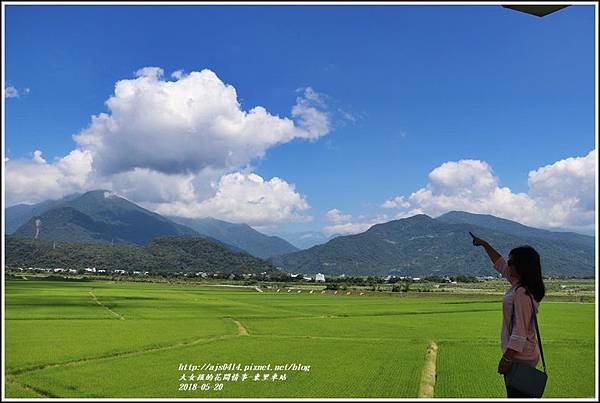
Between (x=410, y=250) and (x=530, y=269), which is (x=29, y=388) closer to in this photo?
(x=530, y=269)

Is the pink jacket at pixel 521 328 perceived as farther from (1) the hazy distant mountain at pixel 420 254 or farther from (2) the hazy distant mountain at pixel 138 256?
(1) the hazy distant mountain at pixel 420 254

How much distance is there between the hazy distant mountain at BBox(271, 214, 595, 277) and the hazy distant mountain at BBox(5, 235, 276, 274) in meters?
29.2

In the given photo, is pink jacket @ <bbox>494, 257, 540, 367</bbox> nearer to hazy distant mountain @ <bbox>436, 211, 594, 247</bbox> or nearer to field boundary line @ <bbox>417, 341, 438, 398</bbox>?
field boundary line @ <bbox>417, 341, 438, 398</bbox>

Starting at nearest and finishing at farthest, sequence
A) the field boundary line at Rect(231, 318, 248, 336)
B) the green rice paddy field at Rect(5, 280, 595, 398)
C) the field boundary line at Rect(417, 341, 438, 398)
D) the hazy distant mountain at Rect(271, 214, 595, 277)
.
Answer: the green rice paddy field at Rect(5, 280, 595, 398), the field boundary line at Rect(417, 341, 438, 398), the field boundary line at Rect(231, 318, 248, 336), the hazy distant mountain at Rect(271, 214, 595, 277)

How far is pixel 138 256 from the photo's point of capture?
78.6 m

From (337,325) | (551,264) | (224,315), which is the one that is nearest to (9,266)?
(224,315)

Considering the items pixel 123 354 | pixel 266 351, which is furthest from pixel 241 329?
pixel 123 354

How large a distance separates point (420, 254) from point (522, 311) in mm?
109417

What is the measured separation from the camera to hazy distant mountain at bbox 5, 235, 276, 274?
224 ft

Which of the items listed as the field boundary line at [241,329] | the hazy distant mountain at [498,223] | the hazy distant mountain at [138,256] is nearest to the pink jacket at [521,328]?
the field boundary line at [241,329]

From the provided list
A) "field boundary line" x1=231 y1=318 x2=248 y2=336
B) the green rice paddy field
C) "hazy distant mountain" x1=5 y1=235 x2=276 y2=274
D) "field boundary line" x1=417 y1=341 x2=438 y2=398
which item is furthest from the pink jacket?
"hazy distant mountain" x1=5 y1=235 x2=276 y2=274

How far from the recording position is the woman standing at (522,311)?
8.02 ft

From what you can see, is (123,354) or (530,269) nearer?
(530,269)

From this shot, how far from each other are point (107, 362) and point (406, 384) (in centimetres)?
625
